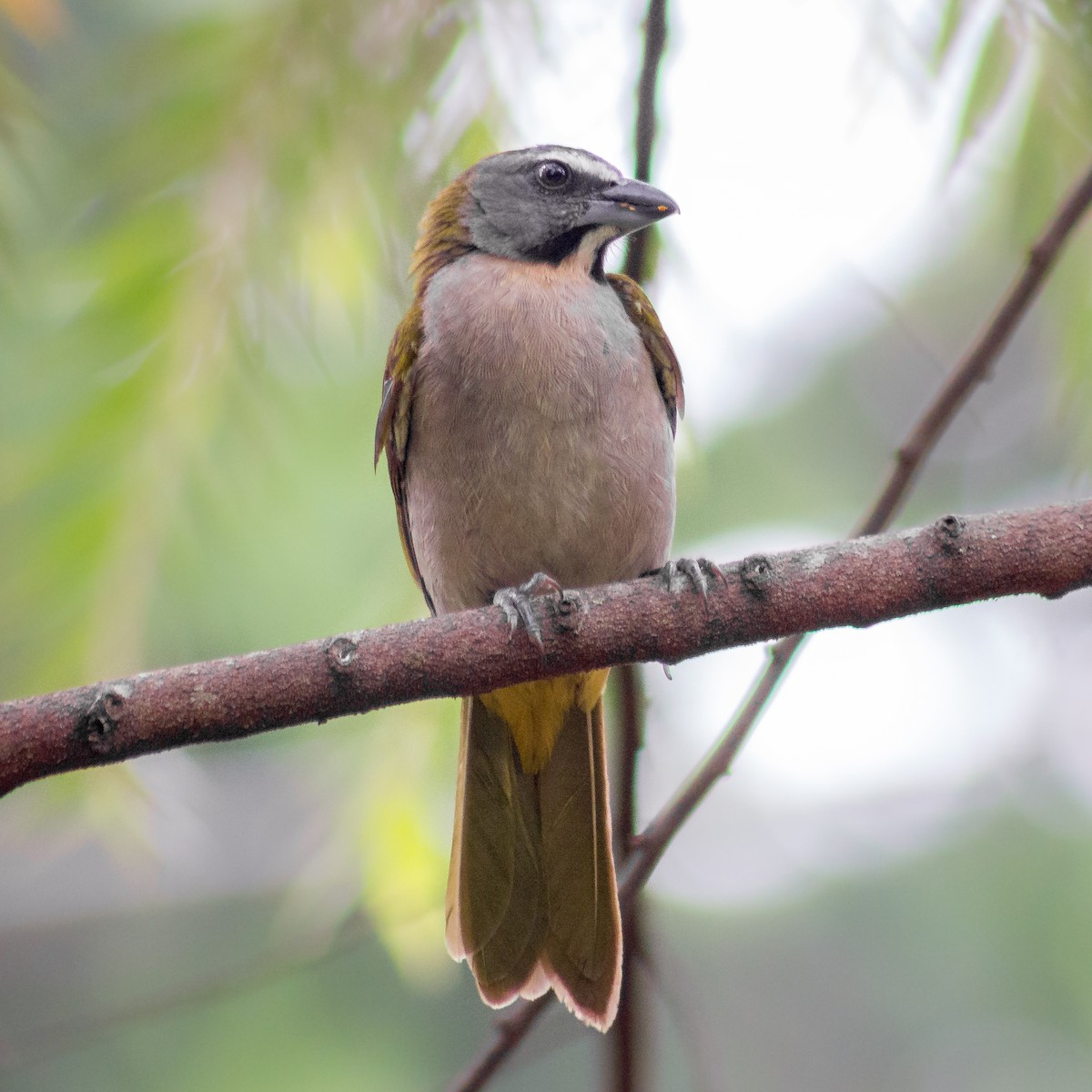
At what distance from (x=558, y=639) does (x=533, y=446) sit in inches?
41.8

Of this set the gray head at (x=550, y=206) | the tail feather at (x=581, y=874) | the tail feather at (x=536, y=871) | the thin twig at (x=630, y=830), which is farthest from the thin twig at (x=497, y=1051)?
the gray head at (x=550, y=206)

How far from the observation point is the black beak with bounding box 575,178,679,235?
3.62 metres

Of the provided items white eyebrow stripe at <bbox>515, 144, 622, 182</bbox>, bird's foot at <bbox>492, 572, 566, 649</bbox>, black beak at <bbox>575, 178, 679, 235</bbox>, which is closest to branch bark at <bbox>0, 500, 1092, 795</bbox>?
bird's foot at <bbox>492, 572, 566, 649</bbox>

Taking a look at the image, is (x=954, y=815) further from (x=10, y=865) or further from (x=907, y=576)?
(x=907, y=576)

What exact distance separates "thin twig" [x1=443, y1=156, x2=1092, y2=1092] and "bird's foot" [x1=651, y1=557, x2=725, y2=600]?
26 cm

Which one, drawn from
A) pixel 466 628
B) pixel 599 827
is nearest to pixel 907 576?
pixel 466 628

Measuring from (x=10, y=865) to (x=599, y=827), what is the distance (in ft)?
7.16

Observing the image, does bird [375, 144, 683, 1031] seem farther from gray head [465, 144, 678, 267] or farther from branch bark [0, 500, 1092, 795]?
branch bark [0, 500, 1092, 795]

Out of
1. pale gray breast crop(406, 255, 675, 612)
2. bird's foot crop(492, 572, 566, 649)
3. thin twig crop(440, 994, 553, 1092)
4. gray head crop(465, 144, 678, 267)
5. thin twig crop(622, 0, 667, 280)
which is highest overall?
thin twig crop(622, 0, 667, 280)

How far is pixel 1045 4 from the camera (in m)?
2.83

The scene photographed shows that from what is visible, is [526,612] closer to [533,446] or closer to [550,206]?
[533,446]

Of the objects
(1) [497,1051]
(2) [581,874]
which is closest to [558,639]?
(1) [497,1051]

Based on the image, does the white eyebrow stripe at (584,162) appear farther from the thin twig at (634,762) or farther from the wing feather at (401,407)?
the thin twig at (634,762)

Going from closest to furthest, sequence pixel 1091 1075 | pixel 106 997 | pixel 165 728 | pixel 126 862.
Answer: pixel 165 728 → pixel 126 862 → pixel 1091 1075 → pixel 106 997
